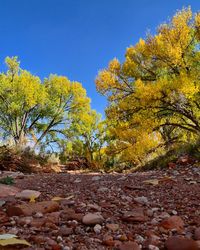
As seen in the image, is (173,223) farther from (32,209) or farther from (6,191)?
(6,191)

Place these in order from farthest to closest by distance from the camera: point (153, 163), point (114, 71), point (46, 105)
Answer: point (46, 105)
point (114, 71)
point (153, 163)

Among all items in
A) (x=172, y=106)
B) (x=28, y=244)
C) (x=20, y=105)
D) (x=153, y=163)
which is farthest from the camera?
(x=20, y=105)

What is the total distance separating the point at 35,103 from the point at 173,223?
889 inches

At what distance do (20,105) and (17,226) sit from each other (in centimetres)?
2227

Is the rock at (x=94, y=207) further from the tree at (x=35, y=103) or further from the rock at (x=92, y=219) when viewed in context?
the tree at (x=35, y=103)

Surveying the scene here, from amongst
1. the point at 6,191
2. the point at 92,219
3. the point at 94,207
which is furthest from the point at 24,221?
the point at 6,191

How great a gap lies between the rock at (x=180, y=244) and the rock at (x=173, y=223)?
324 mm

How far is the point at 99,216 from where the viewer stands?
2666 millimetres

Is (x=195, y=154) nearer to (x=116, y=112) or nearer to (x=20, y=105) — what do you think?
(x=116, y=112)

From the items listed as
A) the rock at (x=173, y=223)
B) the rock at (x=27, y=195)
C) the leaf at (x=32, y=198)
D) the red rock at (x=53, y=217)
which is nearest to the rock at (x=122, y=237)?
the rock at (x=173, y=223)

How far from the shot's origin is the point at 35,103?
2444 centimetres

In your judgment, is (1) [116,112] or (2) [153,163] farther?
(1) [116,112]

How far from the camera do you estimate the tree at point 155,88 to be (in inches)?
496

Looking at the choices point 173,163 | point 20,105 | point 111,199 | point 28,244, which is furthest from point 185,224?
point 20,105
